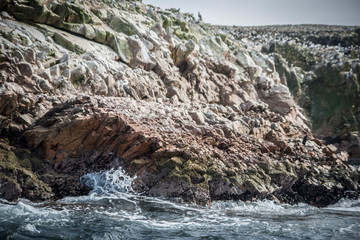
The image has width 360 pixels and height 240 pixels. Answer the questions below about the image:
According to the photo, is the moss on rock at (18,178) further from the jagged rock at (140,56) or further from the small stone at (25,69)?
the jagged rock at (140,56)

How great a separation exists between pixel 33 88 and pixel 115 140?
5190 mm

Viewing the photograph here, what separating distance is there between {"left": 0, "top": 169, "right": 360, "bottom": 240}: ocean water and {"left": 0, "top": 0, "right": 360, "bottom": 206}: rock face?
2.08ft

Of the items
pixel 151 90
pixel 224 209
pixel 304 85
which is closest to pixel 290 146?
pixel 224 209

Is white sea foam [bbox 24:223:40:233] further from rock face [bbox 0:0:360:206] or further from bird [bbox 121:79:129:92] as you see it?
bird [bbox 121:79:129:92]

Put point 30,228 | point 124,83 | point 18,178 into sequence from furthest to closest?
point 124,83 → point 18,178 → point 30,228

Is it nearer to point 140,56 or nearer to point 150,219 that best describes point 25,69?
point 140,56

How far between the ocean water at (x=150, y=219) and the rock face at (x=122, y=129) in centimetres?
64

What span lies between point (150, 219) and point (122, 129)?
4.61m

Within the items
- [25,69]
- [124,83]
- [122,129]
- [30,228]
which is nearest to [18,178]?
[30,228]

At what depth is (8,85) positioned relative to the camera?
13.5m

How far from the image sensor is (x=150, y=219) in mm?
10547

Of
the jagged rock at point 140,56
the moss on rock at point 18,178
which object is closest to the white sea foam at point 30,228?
the moss on rock at point 18,178

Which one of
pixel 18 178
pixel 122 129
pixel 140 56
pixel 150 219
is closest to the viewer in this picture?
pixel 150 219

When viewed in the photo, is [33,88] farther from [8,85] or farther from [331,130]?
[331,130]
